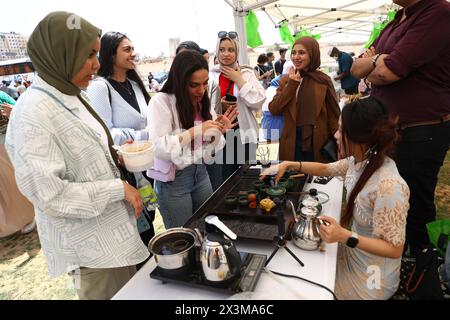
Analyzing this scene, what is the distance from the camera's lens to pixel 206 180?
62.7 inches

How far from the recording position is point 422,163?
1550 mm

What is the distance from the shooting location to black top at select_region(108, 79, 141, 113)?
1782mm

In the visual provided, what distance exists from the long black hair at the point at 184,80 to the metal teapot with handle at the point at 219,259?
0.74m

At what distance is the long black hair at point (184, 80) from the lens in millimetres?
1350

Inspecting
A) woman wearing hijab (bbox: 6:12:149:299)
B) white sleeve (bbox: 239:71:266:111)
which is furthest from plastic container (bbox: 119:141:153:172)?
white sleeve (bbox: 239:71:266:111)

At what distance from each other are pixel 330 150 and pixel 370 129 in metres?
1.05

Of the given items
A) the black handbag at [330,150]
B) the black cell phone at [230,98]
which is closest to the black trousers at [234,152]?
the black cell phone at [230,98]

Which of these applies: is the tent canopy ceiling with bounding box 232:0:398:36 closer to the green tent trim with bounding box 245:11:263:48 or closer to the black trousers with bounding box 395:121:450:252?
the green tent trim with bounding box 245:11:263:48

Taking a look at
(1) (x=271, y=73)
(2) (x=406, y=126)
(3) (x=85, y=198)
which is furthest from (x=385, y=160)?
(1) (x=271, y=73)

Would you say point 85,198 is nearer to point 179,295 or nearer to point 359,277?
point 179,295

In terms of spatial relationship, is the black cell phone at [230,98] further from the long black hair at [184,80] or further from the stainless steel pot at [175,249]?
the stainless steel pot at [175,249]

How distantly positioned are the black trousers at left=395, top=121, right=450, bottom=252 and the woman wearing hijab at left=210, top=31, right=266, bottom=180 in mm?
931

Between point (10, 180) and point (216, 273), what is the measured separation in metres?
2.78
